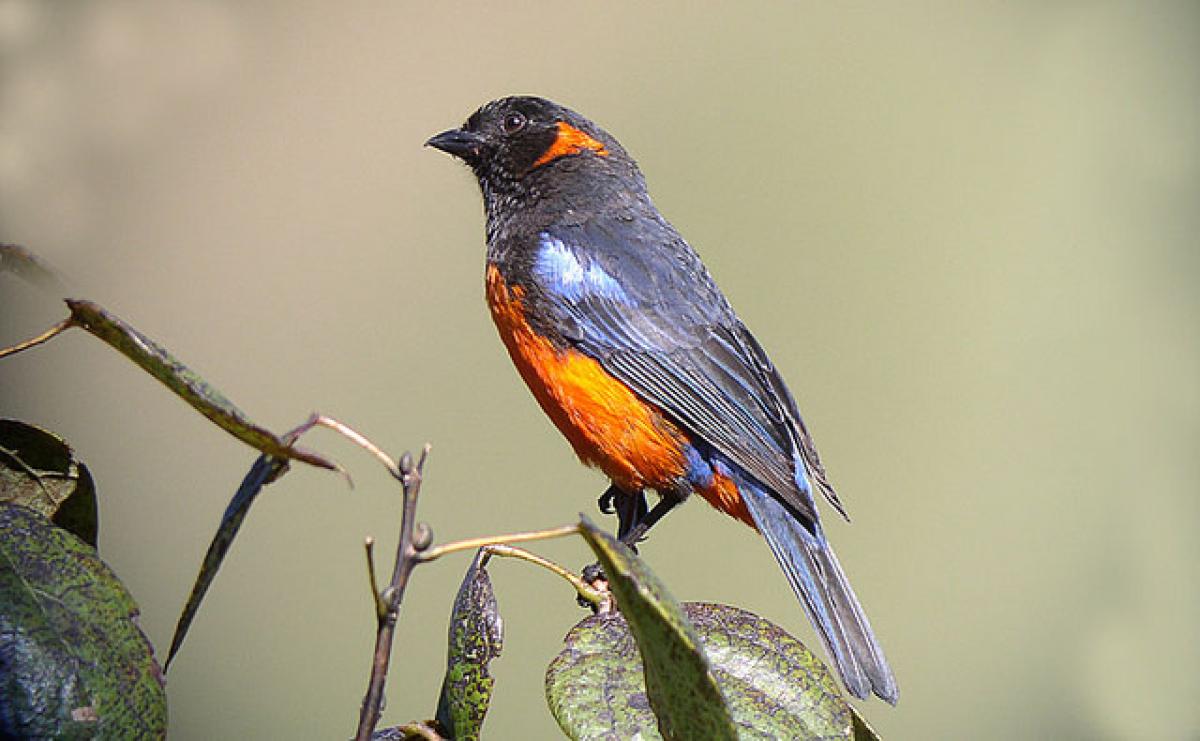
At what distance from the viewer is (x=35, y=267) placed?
131cm

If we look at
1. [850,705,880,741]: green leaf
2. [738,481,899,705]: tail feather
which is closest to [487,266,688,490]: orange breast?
[738,481,899,705]: tail feather

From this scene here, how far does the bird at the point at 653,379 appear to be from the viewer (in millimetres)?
2873

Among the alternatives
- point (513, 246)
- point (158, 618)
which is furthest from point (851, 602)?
point (158, 618)

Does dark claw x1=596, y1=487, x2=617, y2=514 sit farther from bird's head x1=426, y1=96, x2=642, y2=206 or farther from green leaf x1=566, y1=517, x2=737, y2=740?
green leaf x1=566, y1=517, x2=737, y2=740

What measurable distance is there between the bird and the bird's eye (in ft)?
0.54

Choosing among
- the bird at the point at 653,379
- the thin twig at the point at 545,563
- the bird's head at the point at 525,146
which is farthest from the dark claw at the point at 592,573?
the bird's head at the point at 525,146

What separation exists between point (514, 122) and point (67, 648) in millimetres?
2512

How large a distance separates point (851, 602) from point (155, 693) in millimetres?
1855

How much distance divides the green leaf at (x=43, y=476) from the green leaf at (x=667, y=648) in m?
0.68

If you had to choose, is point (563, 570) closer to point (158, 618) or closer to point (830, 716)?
point (830, 716)

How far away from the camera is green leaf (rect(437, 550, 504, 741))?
4.72 ft

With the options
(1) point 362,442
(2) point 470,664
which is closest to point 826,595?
(2) point 470,664

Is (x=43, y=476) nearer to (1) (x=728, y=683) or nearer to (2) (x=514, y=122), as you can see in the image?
(1) (x=728, y=683)

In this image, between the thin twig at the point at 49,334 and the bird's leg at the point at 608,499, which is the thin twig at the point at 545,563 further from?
the bird's leg at the point at 608,499
